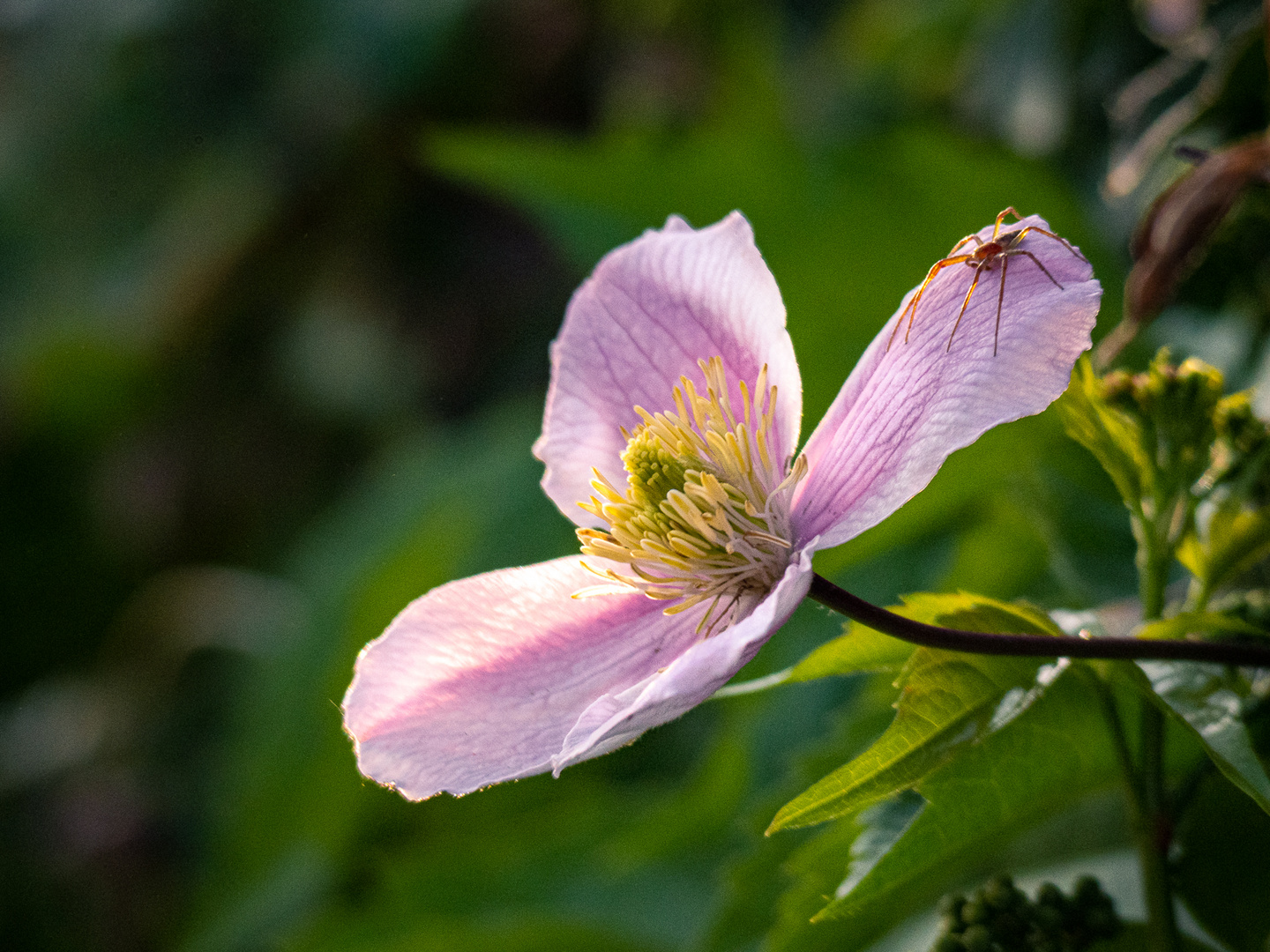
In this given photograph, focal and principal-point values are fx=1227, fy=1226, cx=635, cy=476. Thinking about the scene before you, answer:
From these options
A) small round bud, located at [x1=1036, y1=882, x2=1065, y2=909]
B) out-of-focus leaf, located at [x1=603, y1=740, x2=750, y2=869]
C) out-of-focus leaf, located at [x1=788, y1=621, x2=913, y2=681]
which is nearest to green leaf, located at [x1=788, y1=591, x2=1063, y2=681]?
out-of-focus leaf, located at [x1=788, y1=621, x2=913, y2=681]

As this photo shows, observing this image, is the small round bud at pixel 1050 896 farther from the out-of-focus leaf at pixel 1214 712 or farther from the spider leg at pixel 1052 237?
the spider leg at pixel 1052 237

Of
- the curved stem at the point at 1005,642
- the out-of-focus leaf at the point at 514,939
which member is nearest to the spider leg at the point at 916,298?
the curved stem at the point at 1005,642

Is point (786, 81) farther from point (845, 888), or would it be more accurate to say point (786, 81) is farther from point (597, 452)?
point (845, 888)

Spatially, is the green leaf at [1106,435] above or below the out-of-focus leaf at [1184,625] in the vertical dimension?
above

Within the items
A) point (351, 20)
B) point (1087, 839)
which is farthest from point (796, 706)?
point (351, 20)

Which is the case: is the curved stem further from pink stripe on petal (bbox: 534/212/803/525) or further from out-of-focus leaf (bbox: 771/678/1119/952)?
pink stripe on petal (bbox: 534/212/803/525)

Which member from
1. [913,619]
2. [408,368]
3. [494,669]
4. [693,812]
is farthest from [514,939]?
[408,368]
